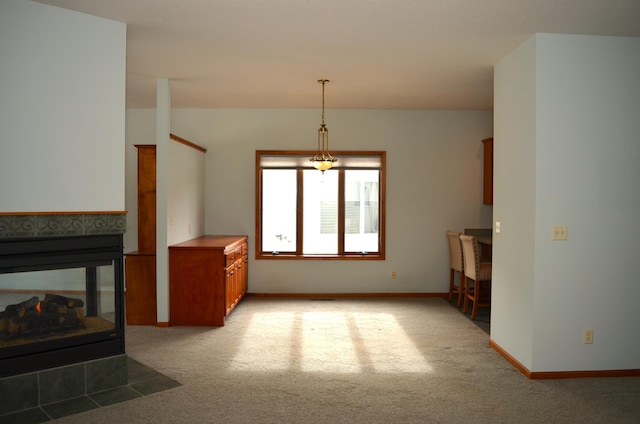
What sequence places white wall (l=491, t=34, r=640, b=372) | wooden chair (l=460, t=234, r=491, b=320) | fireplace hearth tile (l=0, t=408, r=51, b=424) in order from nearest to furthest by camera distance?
fireplace hearth tile (l=0, t=408, r=51, b=424), white wall (l=491, t=34, r=640, b=372), wooden chair (l=460, t=234, r=491, b=320)

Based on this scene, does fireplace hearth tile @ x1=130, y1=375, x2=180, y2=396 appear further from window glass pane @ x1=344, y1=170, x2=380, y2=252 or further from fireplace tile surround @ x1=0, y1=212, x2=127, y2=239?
window glass pane @ x1=344, y1=170, x2=380, y2=252

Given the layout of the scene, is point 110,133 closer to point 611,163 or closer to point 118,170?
point 118,170

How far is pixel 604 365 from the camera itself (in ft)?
13.1

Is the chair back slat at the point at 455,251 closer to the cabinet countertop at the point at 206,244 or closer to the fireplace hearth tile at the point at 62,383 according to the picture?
the cabinet countertop at the point at 206,244

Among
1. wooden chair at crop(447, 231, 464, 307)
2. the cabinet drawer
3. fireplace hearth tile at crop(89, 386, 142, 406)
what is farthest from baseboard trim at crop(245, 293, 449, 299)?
fireplace hearth tile at crop(89, 386, 142, 406)

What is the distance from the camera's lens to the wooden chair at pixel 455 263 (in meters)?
6.53

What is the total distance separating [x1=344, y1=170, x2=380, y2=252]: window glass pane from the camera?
7.27 metres

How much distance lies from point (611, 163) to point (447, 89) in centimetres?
230

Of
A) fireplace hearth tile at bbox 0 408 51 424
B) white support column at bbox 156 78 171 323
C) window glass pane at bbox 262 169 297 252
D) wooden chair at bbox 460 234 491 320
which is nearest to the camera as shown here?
fireplace hearth tile at bbox 0 408 51 424

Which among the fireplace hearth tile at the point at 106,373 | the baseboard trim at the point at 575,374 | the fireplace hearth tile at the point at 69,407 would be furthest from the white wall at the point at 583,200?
the fireplace hearth tile at the point at 69,407

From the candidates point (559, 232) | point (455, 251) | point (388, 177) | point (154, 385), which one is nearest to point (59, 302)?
point (154, 385)

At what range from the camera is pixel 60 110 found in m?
3.41

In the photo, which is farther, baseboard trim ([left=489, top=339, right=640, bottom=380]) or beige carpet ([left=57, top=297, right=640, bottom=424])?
baseboard trim ([left=489, top=339, right=640, bottom=380])

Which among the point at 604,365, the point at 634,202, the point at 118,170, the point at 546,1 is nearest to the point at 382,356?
the point at 604,365
